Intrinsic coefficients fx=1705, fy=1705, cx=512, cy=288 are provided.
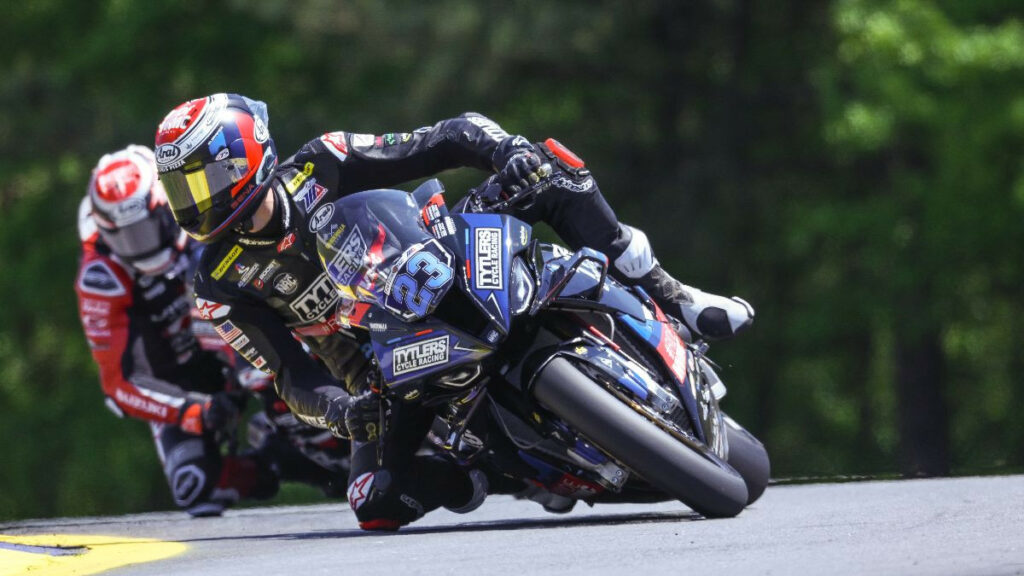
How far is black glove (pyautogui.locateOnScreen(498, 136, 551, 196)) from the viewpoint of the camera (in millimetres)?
6570

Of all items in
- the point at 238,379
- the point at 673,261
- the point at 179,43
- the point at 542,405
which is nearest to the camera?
the point at 542,405

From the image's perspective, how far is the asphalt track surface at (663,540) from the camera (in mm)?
4922

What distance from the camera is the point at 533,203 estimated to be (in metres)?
6.68

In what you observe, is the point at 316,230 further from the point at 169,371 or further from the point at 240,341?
the point at 169,371

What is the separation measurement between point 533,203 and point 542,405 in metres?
0.90

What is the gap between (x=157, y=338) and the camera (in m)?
10.0

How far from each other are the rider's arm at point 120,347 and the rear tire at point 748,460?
3750 millimetres

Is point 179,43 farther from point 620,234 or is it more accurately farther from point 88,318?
point 620,234

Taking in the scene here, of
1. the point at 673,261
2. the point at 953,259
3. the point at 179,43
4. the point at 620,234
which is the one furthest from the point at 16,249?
the point at 620,234

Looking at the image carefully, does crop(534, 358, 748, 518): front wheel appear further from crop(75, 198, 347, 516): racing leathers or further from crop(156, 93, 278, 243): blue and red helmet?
crop(75, 198, 347, 516): racing leathers

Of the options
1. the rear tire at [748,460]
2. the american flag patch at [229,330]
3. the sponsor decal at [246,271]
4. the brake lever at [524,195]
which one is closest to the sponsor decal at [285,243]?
the sponsor decal at [246,271]

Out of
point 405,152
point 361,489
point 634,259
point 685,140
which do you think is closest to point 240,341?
point 361,489

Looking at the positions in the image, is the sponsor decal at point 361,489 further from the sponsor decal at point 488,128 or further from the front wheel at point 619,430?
the sponsor decal at point 488,128

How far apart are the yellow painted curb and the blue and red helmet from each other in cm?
131
